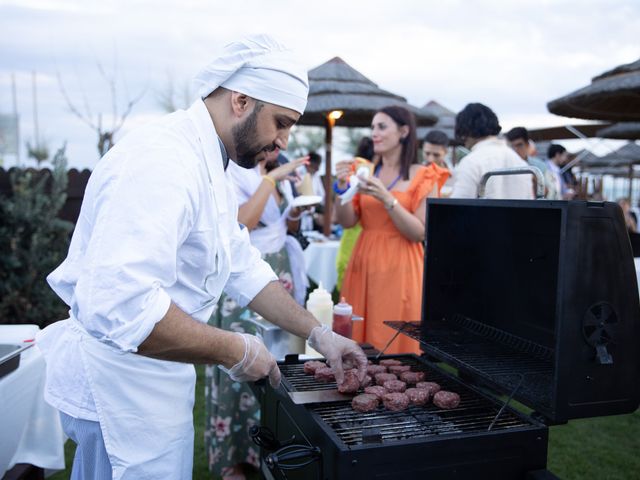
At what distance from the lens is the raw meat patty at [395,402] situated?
1.62 m

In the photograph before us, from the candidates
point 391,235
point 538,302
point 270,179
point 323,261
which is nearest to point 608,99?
point 391,235

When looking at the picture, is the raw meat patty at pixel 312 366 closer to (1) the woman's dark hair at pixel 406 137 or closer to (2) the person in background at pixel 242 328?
(2) the person in background at pixel 242 328

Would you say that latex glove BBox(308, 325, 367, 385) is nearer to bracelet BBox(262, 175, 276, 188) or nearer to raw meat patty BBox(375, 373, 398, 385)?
raw meat patty BBox(375, 373, 398, 385)

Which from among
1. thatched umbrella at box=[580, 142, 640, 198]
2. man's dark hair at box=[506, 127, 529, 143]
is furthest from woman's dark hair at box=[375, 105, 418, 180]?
thatched umbrella at box=[580, 142, 640, 198]

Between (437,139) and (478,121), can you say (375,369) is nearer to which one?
(478,121)

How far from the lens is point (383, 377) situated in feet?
6.07

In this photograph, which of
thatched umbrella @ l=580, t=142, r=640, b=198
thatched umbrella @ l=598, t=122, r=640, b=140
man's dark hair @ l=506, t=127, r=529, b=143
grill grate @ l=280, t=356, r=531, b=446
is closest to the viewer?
grill grate @ l=280, t=356, r=531, b=446

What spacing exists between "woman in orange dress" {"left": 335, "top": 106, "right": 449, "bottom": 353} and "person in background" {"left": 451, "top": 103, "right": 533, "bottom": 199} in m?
0.67

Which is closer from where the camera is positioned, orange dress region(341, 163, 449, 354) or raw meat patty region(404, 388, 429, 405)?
raw meat patty region(404, 388, 429, 405)

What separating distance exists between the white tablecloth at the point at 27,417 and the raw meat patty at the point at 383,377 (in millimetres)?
1323

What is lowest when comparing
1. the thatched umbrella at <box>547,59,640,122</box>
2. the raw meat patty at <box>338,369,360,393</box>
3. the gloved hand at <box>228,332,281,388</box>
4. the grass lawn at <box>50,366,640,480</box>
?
the grass lawn at <box>50,366,640,480</box>

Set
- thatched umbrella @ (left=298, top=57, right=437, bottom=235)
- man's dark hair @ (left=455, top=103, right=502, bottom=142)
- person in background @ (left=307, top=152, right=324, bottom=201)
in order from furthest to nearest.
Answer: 1. person in background @ (left=307, top=152, right=324, bottom=201)
2. thatched umbrella @ (left=298, top=57, right=437, bottom=235)
3. man's dark hair @ (left=455, top=103, right=502, bottom=142)

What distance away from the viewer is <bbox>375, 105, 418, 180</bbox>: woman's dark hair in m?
3.42

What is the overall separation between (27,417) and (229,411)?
1.18 metres
